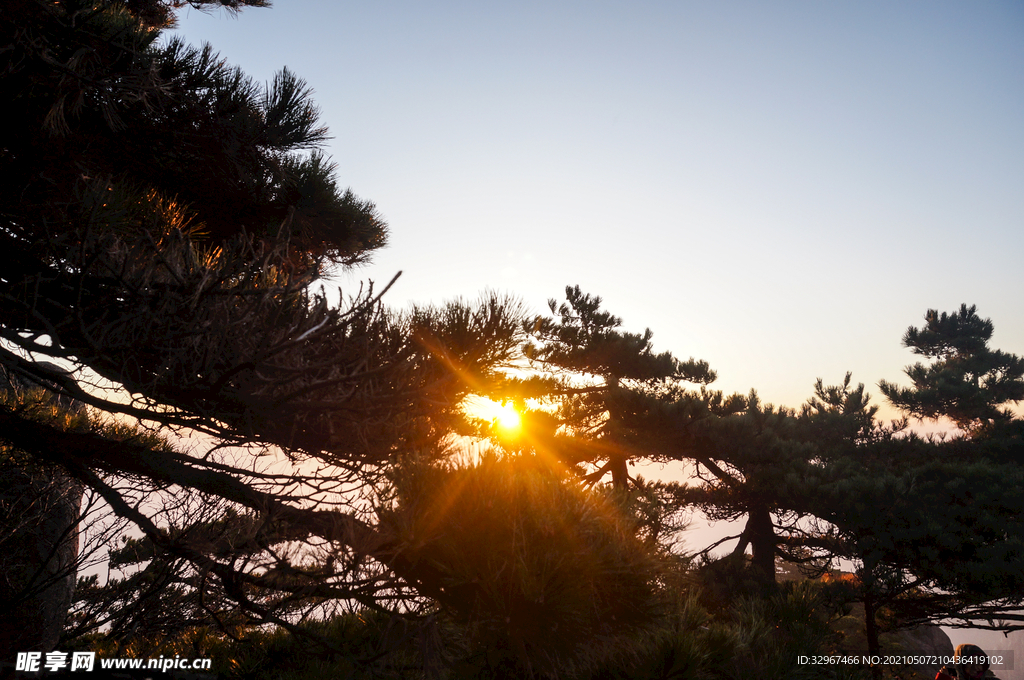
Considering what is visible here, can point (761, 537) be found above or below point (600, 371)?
below

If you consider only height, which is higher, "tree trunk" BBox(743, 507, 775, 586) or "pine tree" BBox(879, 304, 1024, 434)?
"pine tree" BBox(879, 304, 1024, 434)

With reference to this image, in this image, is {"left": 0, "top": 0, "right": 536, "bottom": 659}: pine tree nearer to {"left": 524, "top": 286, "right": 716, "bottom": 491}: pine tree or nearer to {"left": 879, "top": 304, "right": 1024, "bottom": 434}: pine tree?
{"left": 524, "top": 286, "right": 716, "bottom": 491}: pine tree

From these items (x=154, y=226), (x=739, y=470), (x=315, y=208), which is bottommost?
(x=739, y=470)

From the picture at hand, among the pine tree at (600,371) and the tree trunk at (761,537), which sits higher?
the pine tree at (600,371)

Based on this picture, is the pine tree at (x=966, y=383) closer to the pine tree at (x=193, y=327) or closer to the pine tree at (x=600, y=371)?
the pine tree at (x=600, y=371)

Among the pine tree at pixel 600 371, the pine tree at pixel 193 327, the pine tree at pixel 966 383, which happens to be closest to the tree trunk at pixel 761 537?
the pine tree at pixel 600 371

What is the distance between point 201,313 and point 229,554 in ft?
6.99

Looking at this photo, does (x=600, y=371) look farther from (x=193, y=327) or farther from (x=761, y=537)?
(x=193, y=327)

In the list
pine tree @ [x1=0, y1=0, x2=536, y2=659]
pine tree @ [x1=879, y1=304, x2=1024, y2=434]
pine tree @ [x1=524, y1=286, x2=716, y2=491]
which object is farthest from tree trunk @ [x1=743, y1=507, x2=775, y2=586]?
pine tree @ [x1=0, y1=0, x2=536, y2=659]

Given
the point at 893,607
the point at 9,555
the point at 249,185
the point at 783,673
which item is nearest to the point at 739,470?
the point at 893,607

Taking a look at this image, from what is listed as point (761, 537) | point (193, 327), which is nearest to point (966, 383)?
point (761, 537)

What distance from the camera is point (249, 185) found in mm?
6078

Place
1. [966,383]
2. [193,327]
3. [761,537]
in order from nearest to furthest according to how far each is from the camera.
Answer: [193,327], [761,537], [966,383]

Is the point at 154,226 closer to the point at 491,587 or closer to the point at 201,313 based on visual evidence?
the point at 201,313
